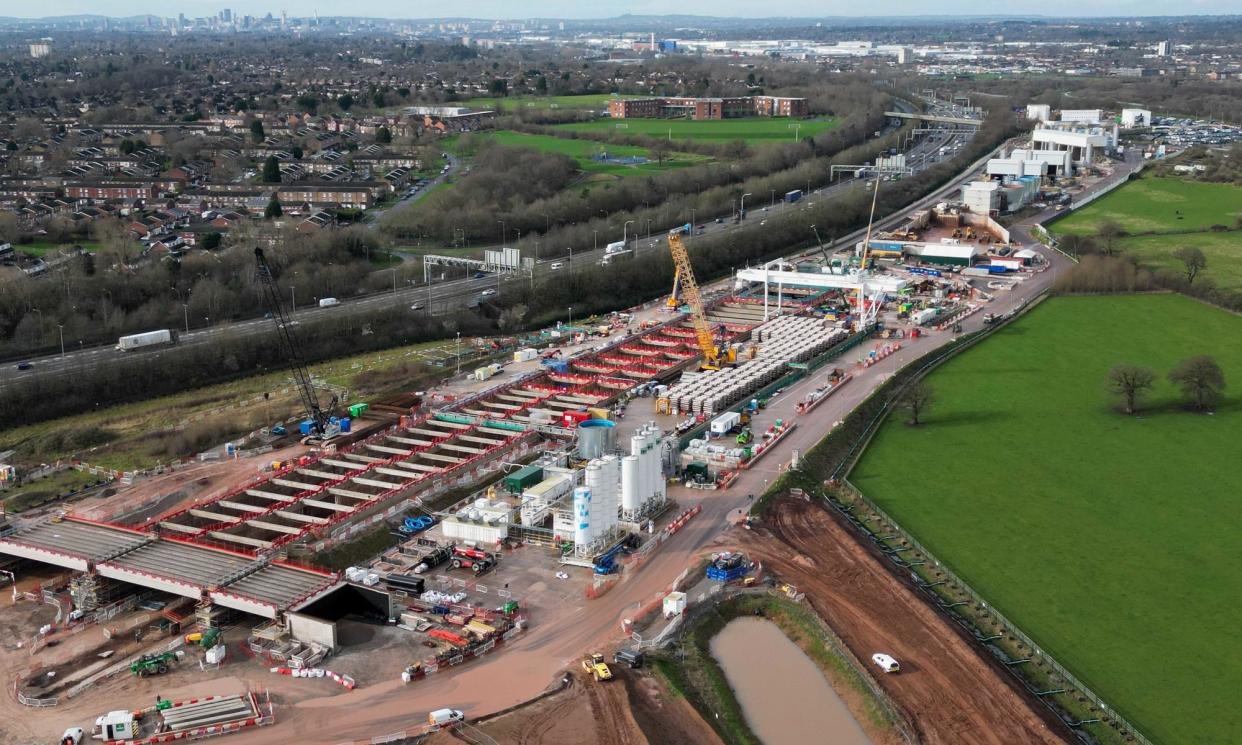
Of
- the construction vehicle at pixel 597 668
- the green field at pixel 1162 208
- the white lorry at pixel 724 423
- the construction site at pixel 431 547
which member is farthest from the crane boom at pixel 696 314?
the green field at pixel 1162 208

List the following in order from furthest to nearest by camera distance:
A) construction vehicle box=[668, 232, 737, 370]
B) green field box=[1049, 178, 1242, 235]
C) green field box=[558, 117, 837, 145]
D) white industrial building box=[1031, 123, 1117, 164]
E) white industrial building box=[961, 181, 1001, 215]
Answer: green field box=[558, 117, 837, 145]
white industrial building box=[1031, 123, 1117, 164]
white industrial building box=[961, 181, 1001, 215]
green field box=[1049, 178, 1242, 235]
construction vehicle box=[668, 232, 737, 370]

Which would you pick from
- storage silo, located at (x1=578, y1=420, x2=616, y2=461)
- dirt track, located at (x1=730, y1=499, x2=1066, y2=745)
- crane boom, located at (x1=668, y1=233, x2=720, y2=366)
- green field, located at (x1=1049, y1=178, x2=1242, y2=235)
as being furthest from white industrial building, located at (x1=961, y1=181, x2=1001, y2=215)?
dirt track, located at (x1=730, y1=499, x2=1066, y2=745)

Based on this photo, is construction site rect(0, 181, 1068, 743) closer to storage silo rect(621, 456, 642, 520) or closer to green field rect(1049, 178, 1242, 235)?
storage silo rect(621, 456, 642, 520)

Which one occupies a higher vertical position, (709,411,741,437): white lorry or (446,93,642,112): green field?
(446,93,642,112): green field

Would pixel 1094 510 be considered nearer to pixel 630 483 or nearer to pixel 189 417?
pixel 630 483

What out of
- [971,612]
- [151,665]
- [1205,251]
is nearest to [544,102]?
[1205,251]

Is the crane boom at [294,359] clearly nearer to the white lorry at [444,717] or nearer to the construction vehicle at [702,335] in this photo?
the construction vehicle at [702,335]

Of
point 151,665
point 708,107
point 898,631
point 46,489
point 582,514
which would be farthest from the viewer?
point 708,107
